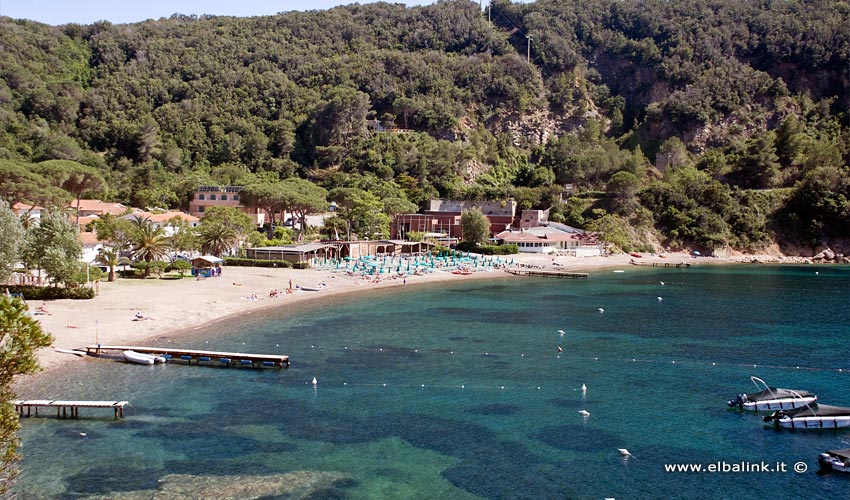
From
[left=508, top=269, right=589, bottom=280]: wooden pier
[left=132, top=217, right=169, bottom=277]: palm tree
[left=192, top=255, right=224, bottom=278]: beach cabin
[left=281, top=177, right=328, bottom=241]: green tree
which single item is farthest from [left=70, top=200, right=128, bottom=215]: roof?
[left=508, top=269, right=589, bottom=280]: wooden pier

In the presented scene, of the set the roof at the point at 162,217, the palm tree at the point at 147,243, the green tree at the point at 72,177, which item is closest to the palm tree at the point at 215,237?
the palm tree at the point at 147,243

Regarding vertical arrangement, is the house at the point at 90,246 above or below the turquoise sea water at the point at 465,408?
above

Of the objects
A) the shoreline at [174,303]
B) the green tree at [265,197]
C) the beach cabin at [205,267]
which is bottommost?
the shoreline at [174,303]

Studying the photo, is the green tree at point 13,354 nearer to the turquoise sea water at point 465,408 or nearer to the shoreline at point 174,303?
the turquoise sea water at point 465,408

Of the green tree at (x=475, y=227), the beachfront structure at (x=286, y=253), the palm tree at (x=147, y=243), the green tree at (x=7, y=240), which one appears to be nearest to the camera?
the green tree at (x=7, y=240)

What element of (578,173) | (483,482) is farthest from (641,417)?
(578,173)

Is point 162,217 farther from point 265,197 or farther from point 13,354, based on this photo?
point 13,354

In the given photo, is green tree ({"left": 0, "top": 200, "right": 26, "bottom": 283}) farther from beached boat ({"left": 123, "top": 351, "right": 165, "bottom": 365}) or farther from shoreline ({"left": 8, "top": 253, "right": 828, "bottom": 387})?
beached boat ({"left": 123, "top": 351, "right": 165, "bottom": 365})
